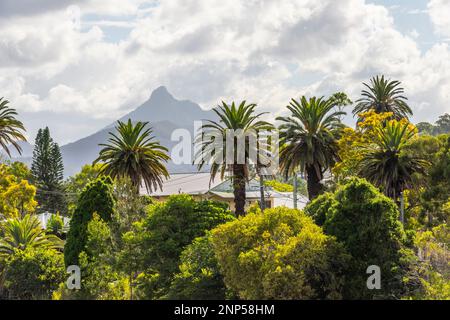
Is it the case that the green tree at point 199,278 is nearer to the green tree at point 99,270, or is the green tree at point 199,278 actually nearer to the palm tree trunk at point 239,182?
the green tree at point 99,270

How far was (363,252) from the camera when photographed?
85.1 ft

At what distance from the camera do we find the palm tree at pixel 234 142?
4019 cm

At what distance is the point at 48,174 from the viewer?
320ft

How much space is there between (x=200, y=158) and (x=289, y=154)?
6613 mm

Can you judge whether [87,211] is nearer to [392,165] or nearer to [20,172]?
[392,165]

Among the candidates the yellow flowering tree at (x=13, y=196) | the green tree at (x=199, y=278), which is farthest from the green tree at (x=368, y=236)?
the yellow flowering tree at (x=13, y=196)

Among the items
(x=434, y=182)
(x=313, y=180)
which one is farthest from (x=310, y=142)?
(x=434, y=182)

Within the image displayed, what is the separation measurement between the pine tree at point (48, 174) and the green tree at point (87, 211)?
6177 cm

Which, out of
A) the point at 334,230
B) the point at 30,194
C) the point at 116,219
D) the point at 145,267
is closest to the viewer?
the point at 334,230

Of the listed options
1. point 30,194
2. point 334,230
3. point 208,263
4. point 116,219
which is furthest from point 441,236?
point 30,194

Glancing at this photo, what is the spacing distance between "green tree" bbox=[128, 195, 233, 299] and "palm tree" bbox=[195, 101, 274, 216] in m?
6.03

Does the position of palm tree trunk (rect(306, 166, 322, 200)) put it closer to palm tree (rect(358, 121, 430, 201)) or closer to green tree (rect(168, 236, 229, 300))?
palm tree (rect(358, 121, 430, 201))

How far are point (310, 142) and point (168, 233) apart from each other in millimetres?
15575

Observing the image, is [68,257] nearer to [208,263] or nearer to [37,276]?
[37,276]
